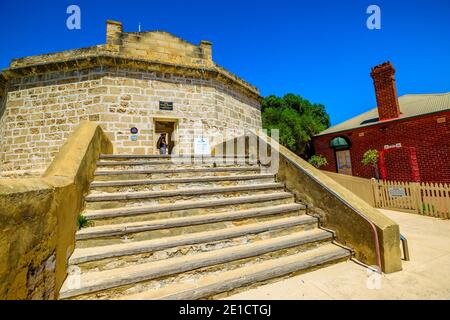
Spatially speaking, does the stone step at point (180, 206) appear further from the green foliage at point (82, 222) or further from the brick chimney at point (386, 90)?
the brick chimney at point (386, 90)

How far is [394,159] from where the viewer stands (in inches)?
476

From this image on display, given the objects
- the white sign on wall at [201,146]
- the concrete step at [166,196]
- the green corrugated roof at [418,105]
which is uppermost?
the green corrugated roof at [418,105]

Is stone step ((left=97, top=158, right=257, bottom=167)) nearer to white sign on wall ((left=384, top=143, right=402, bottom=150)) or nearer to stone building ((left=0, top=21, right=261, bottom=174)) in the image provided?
stone building ((left=0, top=21, right=261, bottom=174))

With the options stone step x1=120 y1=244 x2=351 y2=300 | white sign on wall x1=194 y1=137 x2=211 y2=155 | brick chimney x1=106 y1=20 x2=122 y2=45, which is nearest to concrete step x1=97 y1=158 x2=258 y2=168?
stone step x1=120 y1=244 x2=351 y2=300

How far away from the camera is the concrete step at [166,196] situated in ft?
10.2

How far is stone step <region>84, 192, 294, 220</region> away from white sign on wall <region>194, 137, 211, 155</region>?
515cm

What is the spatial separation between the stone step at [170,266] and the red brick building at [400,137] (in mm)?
11729

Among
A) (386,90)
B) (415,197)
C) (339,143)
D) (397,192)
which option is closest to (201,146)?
(397,192)

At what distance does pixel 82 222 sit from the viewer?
2693 mm

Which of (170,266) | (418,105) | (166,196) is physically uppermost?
(418,105)

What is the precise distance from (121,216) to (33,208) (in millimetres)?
1303

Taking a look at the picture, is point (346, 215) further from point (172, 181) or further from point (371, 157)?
point (371, 157)

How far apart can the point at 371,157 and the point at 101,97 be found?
13994 millimetres

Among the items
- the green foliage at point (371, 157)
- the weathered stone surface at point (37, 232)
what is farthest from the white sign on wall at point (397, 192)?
the weathered stone surface at point (37, 232)
